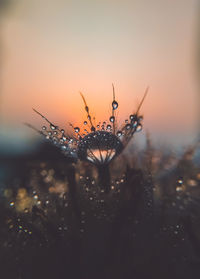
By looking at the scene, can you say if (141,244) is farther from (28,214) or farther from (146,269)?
(28,214)

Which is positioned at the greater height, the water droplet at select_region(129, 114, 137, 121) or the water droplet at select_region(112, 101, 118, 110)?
the water droplet at select_region(112, 101, 118, 110)

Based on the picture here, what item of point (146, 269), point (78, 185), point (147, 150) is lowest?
point (146, 269)

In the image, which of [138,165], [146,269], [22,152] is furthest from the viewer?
[22,152]

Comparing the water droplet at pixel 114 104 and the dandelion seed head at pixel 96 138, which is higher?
the water droplet at pixel 114 104

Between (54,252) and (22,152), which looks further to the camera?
(22,152)

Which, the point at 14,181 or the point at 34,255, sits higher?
the point at 14,181

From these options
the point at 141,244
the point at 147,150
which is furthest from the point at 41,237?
the point at 147,150

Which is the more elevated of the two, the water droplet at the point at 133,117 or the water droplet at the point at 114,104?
the water droplet at the point at 114,104

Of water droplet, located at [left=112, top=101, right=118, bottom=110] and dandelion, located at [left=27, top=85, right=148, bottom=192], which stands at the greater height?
water droplet, located at [left=112, top=101, right=118, bottom=110]
